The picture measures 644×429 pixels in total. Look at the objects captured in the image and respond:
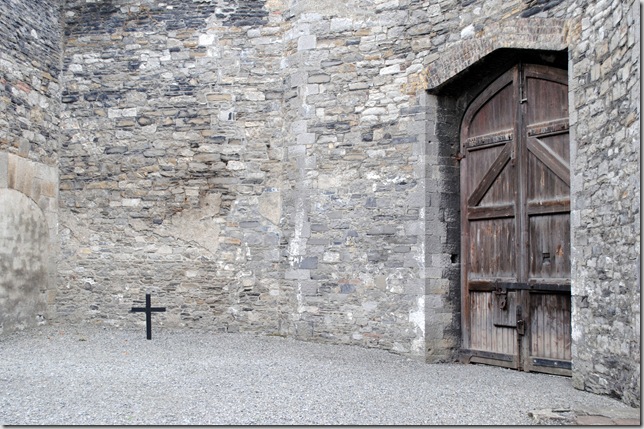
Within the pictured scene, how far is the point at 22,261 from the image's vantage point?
948 centimetres

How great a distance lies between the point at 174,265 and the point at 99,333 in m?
1.31

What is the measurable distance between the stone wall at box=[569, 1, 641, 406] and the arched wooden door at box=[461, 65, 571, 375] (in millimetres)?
641

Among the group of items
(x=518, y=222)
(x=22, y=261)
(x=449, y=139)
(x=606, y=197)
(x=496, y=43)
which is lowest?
(x=22, y=261)

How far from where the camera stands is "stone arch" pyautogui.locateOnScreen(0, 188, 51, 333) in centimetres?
916

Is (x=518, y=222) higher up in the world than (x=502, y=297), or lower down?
higher up

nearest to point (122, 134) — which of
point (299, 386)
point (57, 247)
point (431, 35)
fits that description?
point (57, 247)

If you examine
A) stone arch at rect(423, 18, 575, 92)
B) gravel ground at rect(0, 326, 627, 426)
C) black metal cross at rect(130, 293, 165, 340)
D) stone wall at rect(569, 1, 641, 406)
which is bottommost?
gravel ground at rect(0, 326, 627, 426)

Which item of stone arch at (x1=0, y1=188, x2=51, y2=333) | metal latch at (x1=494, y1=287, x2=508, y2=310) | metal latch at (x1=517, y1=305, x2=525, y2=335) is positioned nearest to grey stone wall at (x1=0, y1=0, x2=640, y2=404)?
stone arch at (x1=0, y1=188, x2=51, y2=333)

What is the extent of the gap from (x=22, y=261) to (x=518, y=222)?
6397mm

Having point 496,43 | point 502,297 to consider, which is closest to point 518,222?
point 502,297

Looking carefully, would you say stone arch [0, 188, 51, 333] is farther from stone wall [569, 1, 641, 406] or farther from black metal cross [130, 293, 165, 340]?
stone wall [569, 1, 641, 406]

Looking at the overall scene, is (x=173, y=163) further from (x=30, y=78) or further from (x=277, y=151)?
(x=30, y=78)

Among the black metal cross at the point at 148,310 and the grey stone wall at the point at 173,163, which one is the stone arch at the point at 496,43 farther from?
the black metal cross at the point at 148,310

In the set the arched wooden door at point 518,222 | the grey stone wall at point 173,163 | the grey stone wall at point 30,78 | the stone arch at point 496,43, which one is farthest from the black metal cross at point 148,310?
the stone arch at point 496,43
